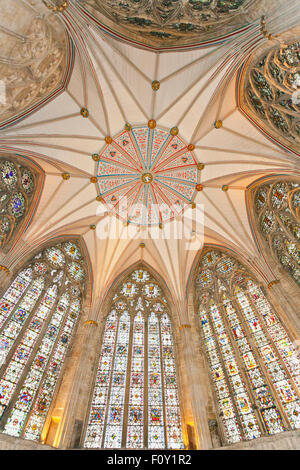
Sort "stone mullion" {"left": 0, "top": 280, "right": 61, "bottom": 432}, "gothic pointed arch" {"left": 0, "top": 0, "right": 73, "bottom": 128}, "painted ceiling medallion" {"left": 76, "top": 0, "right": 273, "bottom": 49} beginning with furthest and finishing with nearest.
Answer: "stone mullion" {"left": 0, "top": 280, "right": 61, "bottom": 432}, "painted ceiling medallion" {"left": 76, "top": 0, "right": 273, "bottom": 49}, "gothic pointed arch" {"left": 0, "top": 0, "right": 73, "bottom": 128}

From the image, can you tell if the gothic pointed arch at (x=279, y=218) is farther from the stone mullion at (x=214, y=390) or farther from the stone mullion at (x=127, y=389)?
the stone mullion at (x=127, y=389)

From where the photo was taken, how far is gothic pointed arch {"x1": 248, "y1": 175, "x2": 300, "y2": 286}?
33.5 feet

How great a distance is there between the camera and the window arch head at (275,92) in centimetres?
787

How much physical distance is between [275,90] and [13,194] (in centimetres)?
976

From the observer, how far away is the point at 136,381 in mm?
10305

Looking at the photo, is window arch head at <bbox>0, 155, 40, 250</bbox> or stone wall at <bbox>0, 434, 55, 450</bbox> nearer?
stone wall at <bbox>0, 434, 55, 450</bbox>

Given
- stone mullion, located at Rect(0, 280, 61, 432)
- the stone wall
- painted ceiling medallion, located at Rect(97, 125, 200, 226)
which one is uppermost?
painted ceiling medallion, located at Rect(97, 125, 200, 226)

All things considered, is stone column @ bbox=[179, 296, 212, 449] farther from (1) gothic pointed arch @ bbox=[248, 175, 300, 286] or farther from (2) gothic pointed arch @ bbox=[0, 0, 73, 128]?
(2) gothic pointed arch @ bbox=[0, 0, 73, 128]

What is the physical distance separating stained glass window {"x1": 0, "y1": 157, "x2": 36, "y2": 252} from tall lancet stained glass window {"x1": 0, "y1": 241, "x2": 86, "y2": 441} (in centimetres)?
177

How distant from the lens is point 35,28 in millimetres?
6715

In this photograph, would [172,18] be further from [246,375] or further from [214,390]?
[214,390]

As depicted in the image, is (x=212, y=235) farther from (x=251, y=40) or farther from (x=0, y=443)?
(x=0, y=443)

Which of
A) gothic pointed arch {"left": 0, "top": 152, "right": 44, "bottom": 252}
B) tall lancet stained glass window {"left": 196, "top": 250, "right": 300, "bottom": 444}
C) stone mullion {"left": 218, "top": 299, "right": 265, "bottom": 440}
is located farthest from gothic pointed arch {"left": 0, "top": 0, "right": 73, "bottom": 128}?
stone mullion {"left": 218, "top": 299, "right": 265, "bottom": 440}

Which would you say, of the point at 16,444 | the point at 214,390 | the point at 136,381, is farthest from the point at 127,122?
the point at 16,444
